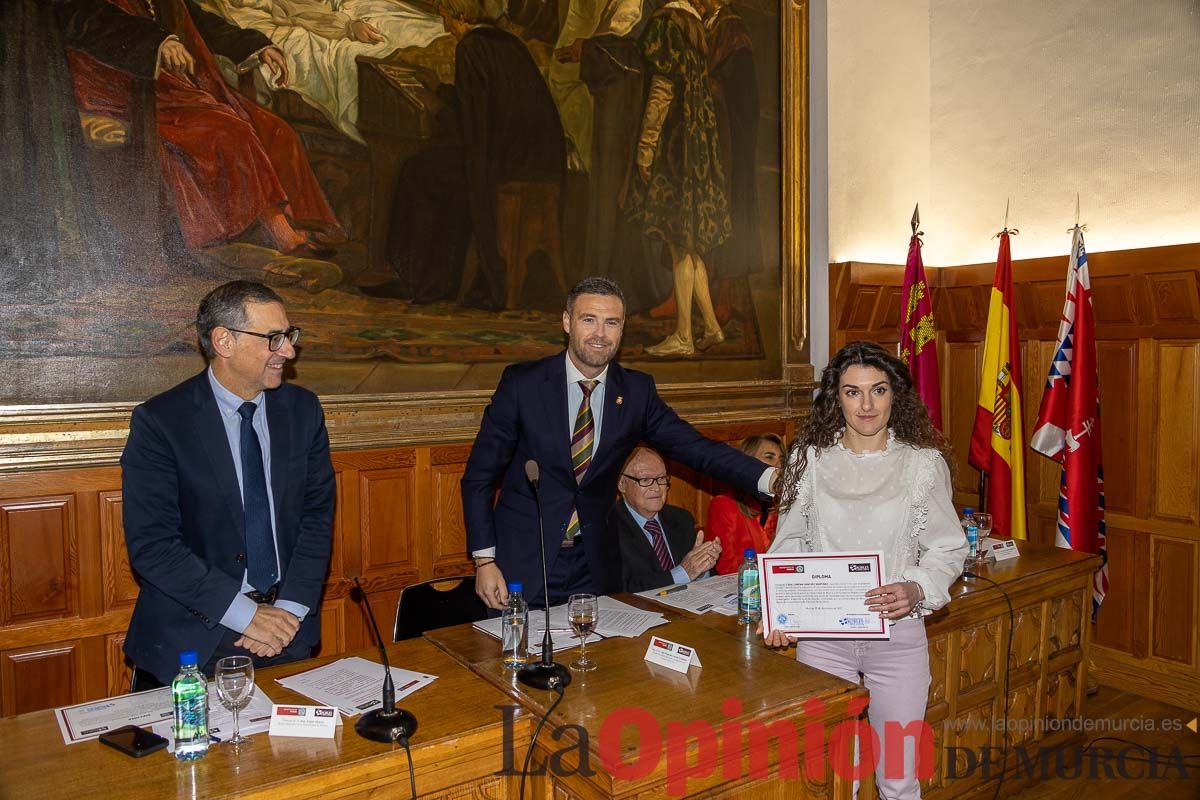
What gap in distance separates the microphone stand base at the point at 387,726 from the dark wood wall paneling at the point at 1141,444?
4526 mm

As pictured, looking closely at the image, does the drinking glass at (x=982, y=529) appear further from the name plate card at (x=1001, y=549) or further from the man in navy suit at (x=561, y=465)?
the man in navy suit at (x=561, y=465)

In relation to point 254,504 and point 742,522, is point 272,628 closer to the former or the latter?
point 254,504

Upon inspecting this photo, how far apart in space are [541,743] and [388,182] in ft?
9.33

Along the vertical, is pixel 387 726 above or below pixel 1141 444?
below

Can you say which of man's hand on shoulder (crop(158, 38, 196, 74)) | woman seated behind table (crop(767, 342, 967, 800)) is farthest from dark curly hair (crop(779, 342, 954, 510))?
man's hand on shoulder (crop(158, 38, 196, 74))

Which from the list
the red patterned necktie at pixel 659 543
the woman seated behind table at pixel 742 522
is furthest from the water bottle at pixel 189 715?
the woman seated behind table at pixel 742 522

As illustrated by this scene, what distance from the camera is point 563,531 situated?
9.98ft

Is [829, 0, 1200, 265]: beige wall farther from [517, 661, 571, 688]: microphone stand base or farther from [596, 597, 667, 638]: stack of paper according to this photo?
[517, 661, 571, 688]: microphone stand base

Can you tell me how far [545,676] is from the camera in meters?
2.17

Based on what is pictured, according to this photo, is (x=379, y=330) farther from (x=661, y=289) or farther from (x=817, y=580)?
(x=817, y=580)

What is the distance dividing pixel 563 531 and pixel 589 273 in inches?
79.3

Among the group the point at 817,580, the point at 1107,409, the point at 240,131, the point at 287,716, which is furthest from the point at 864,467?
the point at 1107,409

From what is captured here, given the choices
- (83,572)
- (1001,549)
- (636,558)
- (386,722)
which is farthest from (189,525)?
(1001,549)

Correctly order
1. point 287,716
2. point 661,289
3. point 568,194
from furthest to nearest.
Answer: point 661,289 < point 568,194 < point 287,716
